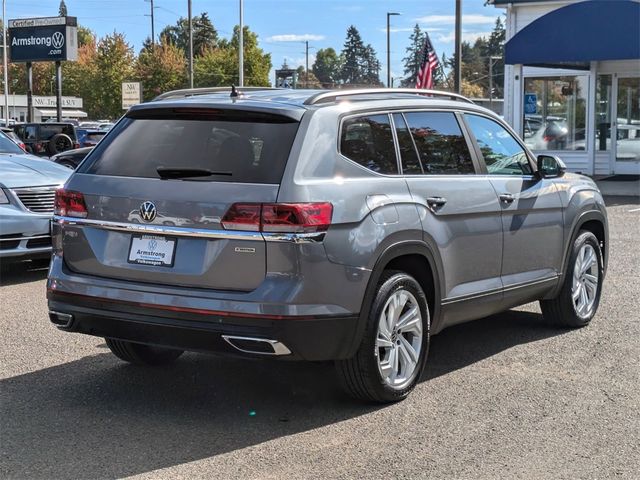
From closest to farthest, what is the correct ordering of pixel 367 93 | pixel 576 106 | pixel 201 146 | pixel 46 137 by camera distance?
pixel 201 146 → pixel 367 93 → pixel 576 106 → pixel 46 137

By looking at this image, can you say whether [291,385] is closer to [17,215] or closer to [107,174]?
[107,174]

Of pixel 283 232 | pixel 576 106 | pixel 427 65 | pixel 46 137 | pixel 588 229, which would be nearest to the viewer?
pixel 283 232

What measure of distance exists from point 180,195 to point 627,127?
67.8ft

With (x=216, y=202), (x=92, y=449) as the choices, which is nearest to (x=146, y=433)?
(x=92, y=449)

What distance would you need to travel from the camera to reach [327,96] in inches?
201

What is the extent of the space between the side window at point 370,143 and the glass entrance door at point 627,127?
19400mm

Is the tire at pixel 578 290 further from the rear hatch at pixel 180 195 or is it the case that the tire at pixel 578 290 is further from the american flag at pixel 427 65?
the american flag at pixel 427 65

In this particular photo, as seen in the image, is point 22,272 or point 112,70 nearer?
point 22,272

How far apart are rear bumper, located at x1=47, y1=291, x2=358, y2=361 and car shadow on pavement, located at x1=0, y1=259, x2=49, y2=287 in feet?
15.7

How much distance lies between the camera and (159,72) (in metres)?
72.1

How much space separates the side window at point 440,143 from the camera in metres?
5.57

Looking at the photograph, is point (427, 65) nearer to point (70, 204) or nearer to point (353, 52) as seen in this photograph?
point (70, 204)

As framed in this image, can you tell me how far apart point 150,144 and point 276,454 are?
194 cm

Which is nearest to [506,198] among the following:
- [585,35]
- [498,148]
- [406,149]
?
[498,148]
